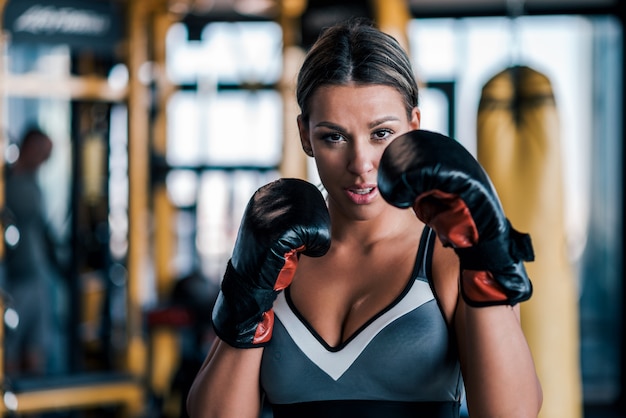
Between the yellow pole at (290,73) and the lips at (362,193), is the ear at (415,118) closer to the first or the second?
the lips at (362,193)

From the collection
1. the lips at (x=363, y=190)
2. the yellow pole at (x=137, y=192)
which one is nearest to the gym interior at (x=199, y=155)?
the yellow pole at (x=137, y=192)

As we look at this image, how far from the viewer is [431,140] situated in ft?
3.99

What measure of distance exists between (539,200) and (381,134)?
1.50 metres

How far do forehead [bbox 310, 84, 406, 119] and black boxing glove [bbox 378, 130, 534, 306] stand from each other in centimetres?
12

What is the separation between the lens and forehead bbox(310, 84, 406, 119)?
1.32 metres

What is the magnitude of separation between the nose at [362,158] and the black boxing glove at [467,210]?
91mm

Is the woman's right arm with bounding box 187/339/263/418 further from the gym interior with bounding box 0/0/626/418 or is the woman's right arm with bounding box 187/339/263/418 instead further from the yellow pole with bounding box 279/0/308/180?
the yellow pole with bounding box 279/0/308/180

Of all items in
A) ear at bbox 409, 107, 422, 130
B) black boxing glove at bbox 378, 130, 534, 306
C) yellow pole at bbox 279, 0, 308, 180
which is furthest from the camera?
yellow pole at bbox 279, 0, 308, 180

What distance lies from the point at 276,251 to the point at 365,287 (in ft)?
0.64

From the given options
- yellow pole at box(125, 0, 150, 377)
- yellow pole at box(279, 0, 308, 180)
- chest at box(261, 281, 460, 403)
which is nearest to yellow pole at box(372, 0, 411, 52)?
yellow pole at box(279, 0, 308, 180)

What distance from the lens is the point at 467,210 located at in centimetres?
120

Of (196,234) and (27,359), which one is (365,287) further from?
(196,234)

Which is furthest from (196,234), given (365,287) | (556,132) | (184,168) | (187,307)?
(365,287)

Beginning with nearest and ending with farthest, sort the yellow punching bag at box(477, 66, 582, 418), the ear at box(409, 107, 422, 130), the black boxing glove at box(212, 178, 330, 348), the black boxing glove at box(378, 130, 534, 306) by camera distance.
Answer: the black boxing glove at box(378, 130, 534, 306)
the black boxing glove at box(212, 178, 330, 348)
the ear at box(409, 107, 422, 130)
the yellow punching bag at box(477, 66, 582, 418)
